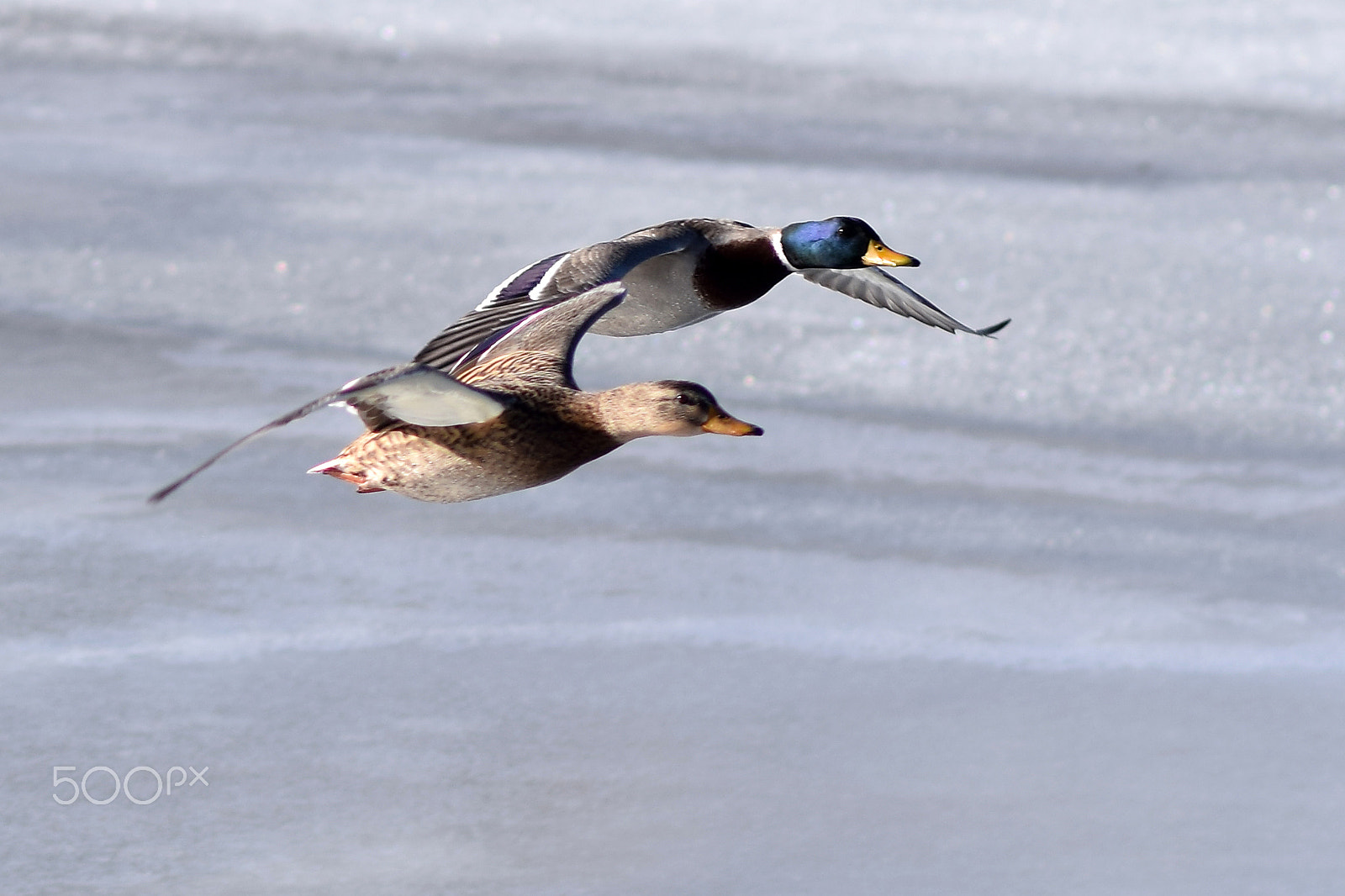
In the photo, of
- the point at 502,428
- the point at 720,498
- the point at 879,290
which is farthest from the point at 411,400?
the point at 720,498

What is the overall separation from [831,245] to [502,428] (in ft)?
2.31

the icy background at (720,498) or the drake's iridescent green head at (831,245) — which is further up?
the drake's iridescent green head at (831,245)

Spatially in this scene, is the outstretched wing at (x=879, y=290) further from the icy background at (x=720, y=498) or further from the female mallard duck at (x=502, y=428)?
the icy background at (x=720, y=498)

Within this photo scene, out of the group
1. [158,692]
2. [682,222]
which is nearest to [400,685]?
[158,692]

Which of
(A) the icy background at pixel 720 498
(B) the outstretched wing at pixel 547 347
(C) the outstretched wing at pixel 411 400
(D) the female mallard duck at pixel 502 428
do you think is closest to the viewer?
(C) the outstretched wing at pixel 411 400

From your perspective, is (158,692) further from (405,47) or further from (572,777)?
(405,47)

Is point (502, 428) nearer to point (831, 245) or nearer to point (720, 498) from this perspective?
point (831, 245)

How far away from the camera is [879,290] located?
3.16 meters

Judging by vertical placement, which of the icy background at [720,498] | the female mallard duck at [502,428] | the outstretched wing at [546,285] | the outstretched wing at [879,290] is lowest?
the icy background at [720,498]

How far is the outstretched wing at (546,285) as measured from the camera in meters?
2.22

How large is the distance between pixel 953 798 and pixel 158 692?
63.7 inches

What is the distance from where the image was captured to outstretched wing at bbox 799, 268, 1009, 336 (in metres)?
3.02

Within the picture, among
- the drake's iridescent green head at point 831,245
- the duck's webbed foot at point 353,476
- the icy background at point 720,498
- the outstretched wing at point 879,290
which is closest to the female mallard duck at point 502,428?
the duck's webbed foot at point 353,476

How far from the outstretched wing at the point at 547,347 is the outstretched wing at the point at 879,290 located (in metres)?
0.51
